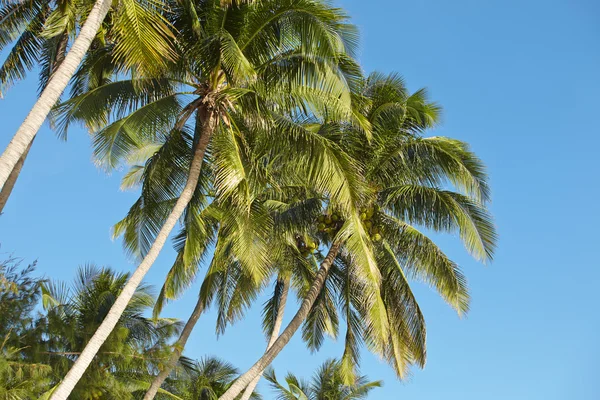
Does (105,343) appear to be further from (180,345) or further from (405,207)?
(405,207)

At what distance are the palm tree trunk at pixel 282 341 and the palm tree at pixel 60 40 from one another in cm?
526

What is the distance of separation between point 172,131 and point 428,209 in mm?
5803

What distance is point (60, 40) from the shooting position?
47.0 ft

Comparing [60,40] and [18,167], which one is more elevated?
[60,40]

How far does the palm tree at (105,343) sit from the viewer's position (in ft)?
47.0

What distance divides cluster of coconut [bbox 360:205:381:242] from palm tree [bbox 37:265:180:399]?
4.63m

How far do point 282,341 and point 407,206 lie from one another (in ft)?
12.9

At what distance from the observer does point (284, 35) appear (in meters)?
13.7

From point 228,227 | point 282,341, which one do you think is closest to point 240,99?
point 228,227

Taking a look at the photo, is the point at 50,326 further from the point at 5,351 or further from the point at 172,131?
the point at 172,131

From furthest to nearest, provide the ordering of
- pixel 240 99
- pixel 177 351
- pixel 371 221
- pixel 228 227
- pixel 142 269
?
pixel 371 221
pixel 177 351
pixel 228 227
pixel 240 99
pixel 142 269

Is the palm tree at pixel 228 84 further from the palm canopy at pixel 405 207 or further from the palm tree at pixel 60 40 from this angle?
the palm canopy at pixel 405 207

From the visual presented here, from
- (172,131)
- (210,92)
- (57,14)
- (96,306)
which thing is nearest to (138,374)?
(96,306)

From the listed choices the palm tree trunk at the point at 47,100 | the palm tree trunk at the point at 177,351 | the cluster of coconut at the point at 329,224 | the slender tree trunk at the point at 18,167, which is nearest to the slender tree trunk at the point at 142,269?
the slender tree trunk at the point at 18,167
